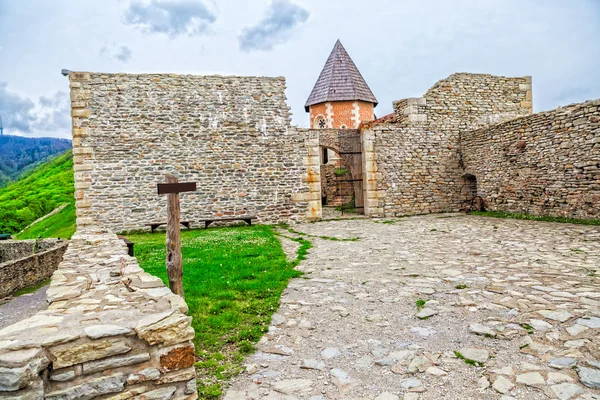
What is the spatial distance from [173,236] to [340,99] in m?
23.0

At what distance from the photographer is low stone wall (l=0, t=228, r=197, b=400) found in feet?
7.62

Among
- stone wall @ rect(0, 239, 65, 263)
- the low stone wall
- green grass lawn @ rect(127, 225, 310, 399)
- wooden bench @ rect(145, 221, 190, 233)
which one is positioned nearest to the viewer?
the low stone wall

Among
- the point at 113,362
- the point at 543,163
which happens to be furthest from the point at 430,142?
the point at 113,362

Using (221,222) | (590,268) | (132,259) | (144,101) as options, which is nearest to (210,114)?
(144,101)

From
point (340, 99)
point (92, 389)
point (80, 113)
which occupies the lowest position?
point (92, 389)

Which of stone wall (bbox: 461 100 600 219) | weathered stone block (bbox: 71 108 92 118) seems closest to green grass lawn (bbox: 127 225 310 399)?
weathered stone block (bbox: 71 108 92 118)

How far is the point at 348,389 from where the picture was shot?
293 cm

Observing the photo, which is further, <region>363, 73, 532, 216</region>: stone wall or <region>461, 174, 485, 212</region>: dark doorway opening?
<region>461, 174, 485, 212</region>: dark doorway opening

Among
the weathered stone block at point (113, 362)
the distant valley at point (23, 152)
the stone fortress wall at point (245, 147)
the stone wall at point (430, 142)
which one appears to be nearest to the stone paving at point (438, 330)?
the weathered stone block at point (113, 362)

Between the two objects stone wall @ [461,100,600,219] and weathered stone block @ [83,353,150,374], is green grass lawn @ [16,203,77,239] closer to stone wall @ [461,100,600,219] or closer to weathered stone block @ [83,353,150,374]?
stone wall @ [461,100,600,219]

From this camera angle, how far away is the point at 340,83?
26719 millimetres

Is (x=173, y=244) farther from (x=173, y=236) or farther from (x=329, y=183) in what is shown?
(x=329, y=183)

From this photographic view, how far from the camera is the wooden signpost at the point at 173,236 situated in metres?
4.65

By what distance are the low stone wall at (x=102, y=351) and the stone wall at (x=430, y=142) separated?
13.2 m
